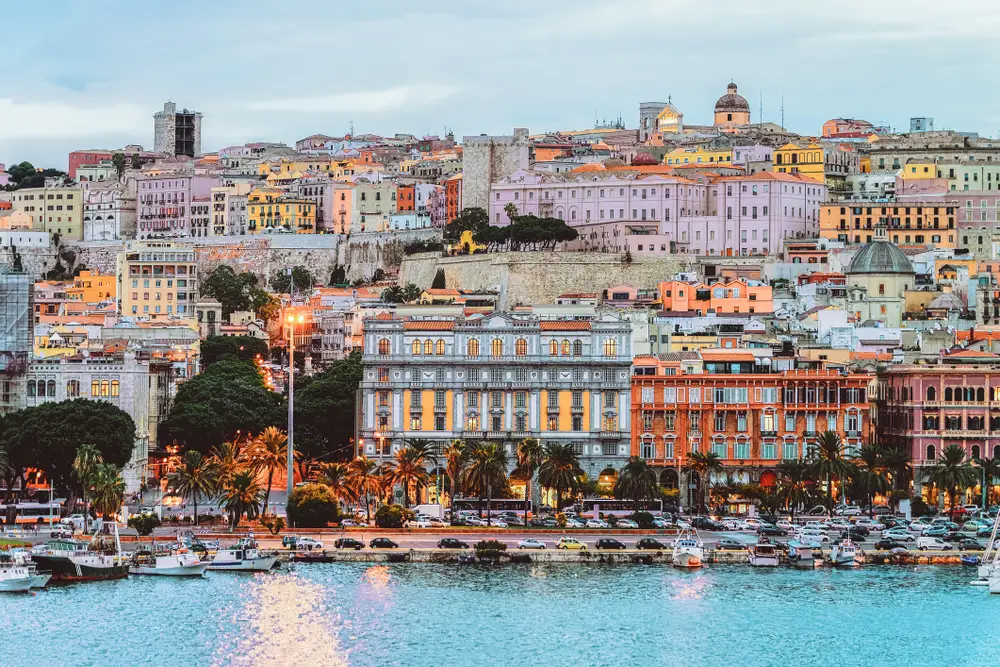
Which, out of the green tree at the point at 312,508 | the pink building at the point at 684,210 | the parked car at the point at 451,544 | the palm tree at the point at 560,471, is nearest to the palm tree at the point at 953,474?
the palm tree at the point at 560,471

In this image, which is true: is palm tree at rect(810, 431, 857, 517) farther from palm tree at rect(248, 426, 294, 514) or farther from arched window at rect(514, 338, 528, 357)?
palm tree at rect(248, 426, 294, 514)

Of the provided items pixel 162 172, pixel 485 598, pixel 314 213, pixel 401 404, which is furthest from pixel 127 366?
pixel 162 172

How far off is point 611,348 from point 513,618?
2735 centimetres

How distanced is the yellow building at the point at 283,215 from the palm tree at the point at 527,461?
3260 inches

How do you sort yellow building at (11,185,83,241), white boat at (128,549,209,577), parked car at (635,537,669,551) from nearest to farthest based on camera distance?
1. white boat at (128,549,209,577)
2. parked car at (635,537,669,551)
3. yellow building at (11,185,83,241)

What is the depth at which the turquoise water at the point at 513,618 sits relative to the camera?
6750cm

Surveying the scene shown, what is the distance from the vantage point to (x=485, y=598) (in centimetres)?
7575

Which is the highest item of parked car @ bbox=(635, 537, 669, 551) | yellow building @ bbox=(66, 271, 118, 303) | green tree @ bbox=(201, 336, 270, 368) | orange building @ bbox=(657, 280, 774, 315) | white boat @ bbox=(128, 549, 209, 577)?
yellow building @ bbox=(66, 271, 118, 303)

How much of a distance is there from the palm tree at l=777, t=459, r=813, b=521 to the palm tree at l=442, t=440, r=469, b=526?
42.7 feet

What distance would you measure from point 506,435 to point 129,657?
33433 mm

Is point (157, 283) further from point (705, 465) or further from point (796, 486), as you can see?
point (796, 486)

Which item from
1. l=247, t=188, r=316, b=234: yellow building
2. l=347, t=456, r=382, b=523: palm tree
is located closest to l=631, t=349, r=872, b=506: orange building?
l=347, t=456, r=382, b=523: palm tree

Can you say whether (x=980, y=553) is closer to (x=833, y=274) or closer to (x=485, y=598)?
(x=485, y=598)

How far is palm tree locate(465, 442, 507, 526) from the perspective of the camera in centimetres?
9025
